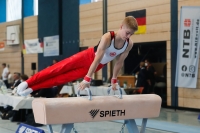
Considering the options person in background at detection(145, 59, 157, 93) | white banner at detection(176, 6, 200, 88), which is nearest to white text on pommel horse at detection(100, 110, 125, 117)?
white banner at detection(176, 6, 200, 88)

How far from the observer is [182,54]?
8.95 meters

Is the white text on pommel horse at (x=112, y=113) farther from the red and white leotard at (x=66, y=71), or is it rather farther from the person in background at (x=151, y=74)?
the person in background at (x=151, y=74)

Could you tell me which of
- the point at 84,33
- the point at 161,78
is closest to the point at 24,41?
the point at 84,33

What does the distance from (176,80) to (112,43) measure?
5.81 m

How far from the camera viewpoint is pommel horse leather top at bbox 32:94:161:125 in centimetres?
332

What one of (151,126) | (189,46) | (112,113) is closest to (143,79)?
(189,46)

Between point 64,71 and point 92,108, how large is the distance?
82cm

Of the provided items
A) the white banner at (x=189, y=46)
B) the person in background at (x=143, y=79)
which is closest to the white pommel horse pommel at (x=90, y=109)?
the white banner at (x=189, y=46)

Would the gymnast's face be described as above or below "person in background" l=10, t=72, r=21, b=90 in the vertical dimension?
above

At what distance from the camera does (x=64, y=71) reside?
4.12 meters

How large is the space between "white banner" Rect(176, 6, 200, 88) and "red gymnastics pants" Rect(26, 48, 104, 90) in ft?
17.8

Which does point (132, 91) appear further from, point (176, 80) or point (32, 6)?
point (32, 6)

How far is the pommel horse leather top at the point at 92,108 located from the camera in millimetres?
3324

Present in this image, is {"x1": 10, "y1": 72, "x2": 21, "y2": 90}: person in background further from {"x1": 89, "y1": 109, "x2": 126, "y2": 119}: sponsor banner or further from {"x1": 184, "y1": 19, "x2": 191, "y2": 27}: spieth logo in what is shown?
{"x1": 89, "y1": 109, "x2": 126, "y2": 119}: sponsor banner
